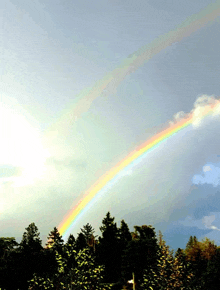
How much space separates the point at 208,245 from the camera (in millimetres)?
65062

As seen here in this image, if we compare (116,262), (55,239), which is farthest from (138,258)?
(55,239)

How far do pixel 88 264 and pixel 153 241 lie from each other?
27.3 meters

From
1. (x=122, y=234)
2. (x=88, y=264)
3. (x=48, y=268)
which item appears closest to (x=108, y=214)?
(x=122, y=234)

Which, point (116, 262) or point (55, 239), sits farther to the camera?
point (55, 239)

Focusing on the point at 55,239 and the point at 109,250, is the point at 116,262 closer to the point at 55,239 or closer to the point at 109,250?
the point at 109,250

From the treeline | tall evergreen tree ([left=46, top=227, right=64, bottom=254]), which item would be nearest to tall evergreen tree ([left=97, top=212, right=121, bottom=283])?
the treeline

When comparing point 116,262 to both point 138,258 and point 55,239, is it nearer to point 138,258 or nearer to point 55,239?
point 138,258

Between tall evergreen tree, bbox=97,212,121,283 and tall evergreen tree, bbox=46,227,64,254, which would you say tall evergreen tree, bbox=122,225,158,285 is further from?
tall evergreen tree, bbox=46,227,64,254

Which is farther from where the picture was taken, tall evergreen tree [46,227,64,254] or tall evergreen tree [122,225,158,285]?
tall evergreen tree [46,227,64,254]

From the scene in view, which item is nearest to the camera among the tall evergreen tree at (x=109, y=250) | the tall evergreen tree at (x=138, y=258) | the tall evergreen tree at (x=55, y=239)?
the tall evergreen tree at (x=138, y=258)

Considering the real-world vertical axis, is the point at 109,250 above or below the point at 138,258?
above

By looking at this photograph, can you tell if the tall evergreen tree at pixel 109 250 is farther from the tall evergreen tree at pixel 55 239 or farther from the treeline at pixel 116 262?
the tall evergreen tree at pixel 55 239

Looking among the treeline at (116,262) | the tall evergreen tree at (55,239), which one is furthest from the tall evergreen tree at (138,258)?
the tall evergreen tree at (55,239)

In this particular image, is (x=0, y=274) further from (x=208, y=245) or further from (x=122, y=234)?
(x=208, y=245)
